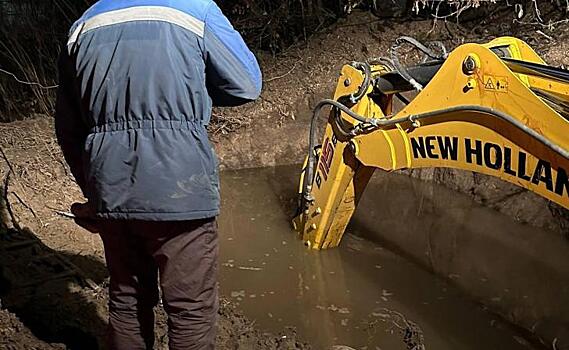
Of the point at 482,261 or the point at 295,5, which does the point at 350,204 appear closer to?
the point at 482,261

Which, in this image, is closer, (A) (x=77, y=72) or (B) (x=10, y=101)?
(A) (x=77, y=72)

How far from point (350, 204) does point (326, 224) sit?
24cm

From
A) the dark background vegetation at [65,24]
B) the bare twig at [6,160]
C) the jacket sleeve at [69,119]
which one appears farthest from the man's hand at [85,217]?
the dark background vegetation at [65,24]

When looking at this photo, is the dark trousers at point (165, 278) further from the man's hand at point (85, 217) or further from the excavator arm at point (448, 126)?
the excavator arm at point (448, 126)

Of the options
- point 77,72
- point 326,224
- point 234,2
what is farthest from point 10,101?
point 77,72

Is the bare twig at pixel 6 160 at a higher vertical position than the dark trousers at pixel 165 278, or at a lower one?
lower

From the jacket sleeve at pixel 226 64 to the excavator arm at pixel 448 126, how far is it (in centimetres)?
111

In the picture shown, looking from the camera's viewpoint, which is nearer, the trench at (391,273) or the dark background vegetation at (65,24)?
the trench at (391,273)

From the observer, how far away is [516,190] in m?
4.95

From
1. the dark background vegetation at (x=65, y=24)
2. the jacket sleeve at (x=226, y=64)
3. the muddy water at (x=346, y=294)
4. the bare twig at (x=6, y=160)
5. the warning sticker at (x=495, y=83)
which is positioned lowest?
the muddy water at (x=346, y=294)

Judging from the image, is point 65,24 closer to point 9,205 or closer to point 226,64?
point 9,205

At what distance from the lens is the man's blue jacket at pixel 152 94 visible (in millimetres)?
2047

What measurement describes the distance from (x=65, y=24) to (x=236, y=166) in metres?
3.13

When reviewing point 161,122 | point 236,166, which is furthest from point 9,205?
point 161,122
